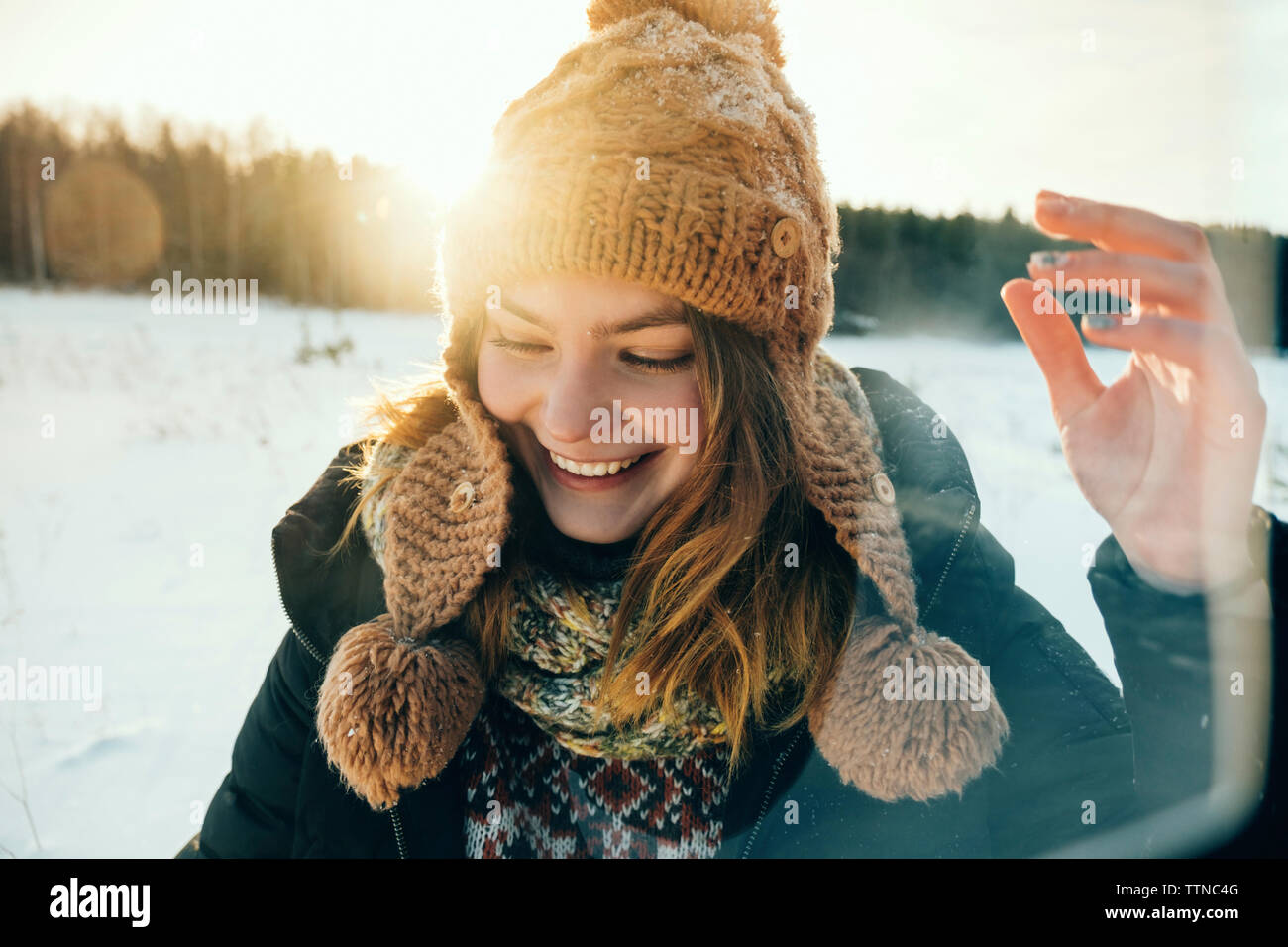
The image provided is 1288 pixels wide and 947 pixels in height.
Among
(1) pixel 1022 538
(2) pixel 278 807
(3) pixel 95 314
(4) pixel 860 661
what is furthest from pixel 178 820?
(3) pixel 95 314

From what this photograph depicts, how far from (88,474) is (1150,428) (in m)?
6.04

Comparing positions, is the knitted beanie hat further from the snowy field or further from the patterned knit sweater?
the snowy field

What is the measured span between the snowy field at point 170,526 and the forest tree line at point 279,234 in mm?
5886

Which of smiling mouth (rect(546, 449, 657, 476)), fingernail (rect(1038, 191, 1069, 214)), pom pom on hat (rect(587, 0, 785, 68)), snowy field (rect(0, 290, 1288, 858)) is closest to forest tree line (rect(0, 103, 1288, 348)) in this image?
snowy field (rect(0, 290, 1288, 858))

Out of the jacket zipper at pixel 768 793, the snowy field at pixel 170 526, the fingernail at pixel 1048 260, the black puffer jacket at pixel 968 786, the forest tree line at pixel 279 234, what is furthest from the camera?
the forest tree line at pixel 279 234

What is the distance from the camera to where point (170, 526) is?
4.50m

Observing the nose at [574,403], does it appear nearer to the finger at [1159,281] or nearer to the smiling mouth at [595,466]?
the smiling mouth at [595,466]

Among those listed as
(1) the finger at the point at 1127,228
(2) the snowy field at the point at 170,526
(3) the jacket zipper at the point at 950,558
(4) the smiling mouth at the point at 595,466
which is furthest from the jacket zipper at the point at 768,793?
(2) the snowy field at the point at 170,526

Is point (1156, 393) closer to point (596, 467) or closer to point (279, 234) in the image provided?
point (596, 467)

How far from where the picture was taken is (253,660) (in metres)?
3.33

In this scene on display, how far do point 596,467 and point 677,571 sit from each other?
0.27 metres

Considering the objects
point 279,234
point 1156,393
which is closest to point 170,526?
point 1156,393

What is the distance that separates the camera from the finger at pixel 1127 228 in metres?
1.04

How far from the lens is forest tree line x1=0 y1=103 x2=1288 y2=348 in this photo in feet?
50.7
